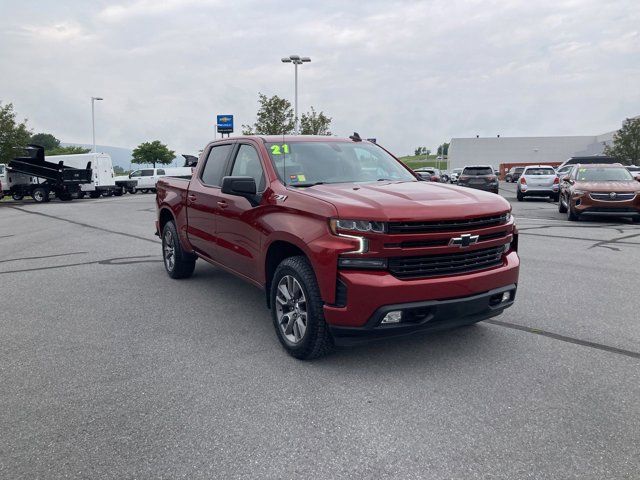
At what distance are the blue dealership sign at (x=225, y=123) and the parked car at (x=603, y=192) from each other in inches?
1621

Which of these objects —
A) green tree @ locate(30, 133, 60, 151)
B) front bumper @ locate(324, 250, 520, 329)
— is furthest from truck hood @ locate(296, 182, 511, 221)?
green tree @ locate(30, 133, 60, 151)

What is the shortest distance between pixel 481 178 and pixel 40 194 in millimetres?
22919

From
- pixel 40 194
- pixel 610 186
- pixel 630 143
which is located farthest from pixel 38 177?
pixel 630 143

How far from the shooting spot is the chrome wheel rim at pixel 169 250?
724cm

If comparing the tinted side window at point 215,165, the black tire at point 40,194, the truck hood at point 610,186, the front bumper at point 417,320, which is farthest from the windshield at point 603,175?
the black tire at point 40,194

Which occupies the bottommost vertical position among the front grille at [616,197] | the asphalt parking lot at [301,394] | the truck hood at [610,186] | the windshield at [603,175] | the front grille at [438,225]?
the asphalt parking lot at [301,394]

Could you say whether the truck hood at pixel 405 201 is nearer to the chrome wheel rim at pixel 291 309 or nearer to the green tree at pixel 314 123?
the chrome wheel rim at pixel 291 309

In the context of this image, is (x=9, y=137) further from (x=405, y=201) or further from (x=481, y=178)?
(x=405, y=201)

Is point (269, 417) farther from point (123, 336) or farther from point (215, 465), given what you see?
point (123, 336)

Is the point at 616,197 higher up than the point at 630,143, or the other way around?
the point at 630,143

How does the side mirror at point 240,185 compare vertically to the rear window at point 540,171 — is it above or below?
below

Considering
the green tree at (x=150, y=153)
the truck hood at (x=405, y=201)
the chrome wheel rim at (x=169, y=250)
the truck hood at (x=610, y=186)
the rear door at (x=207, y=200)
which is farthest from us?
the green tree at (x=150, y=153)

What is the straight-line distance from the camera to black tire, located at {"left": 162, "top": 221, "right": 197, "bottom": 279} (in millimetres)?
7047

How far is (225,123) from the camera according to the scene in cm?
5219
